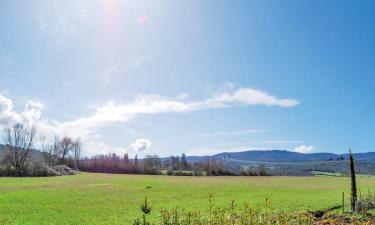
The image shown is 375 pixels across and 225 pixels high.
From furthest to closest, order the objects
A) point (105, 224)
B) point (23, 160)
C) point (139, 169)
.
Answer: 1. point (139, 169)
2. point (23, 160)
3. point (105, 224)

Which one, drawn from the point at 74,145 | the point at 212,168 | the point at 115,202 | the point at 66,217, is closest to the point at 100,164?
the point at 74,145

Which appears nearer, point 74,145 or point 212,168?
point 212,168

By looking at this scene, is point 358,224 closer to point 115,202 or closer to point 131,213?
point 131,213

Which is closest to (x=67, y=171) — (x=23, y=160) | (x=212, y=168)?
(x=23, y=160)

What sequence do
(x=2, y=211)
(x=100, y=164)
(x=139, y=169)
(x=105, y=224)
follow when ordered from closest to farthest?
(x=105, y=224) < (x=2, y=211) < (x=139, y=169) < (x=100, y=164)

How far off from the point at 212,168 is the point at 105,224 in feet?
428

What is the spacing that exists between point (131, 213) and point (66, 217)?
5101 mm

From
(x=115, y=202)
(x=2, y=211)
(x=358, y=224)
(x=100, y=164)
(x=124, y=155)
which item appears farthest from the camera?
(x=124, y=155)

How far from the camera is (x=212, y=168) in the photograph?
153875mm

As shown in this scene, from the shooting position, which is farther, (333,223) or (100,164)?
(100,164)

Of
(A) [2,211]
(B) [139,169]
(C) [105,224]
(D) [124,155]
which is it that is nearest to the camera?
(C) [105,224]

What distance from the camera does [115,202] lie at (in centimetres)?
3956

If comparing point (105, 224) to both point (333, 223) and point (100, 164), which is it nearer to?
point (333, 223)

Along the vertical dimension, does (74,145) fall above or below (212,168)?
above
